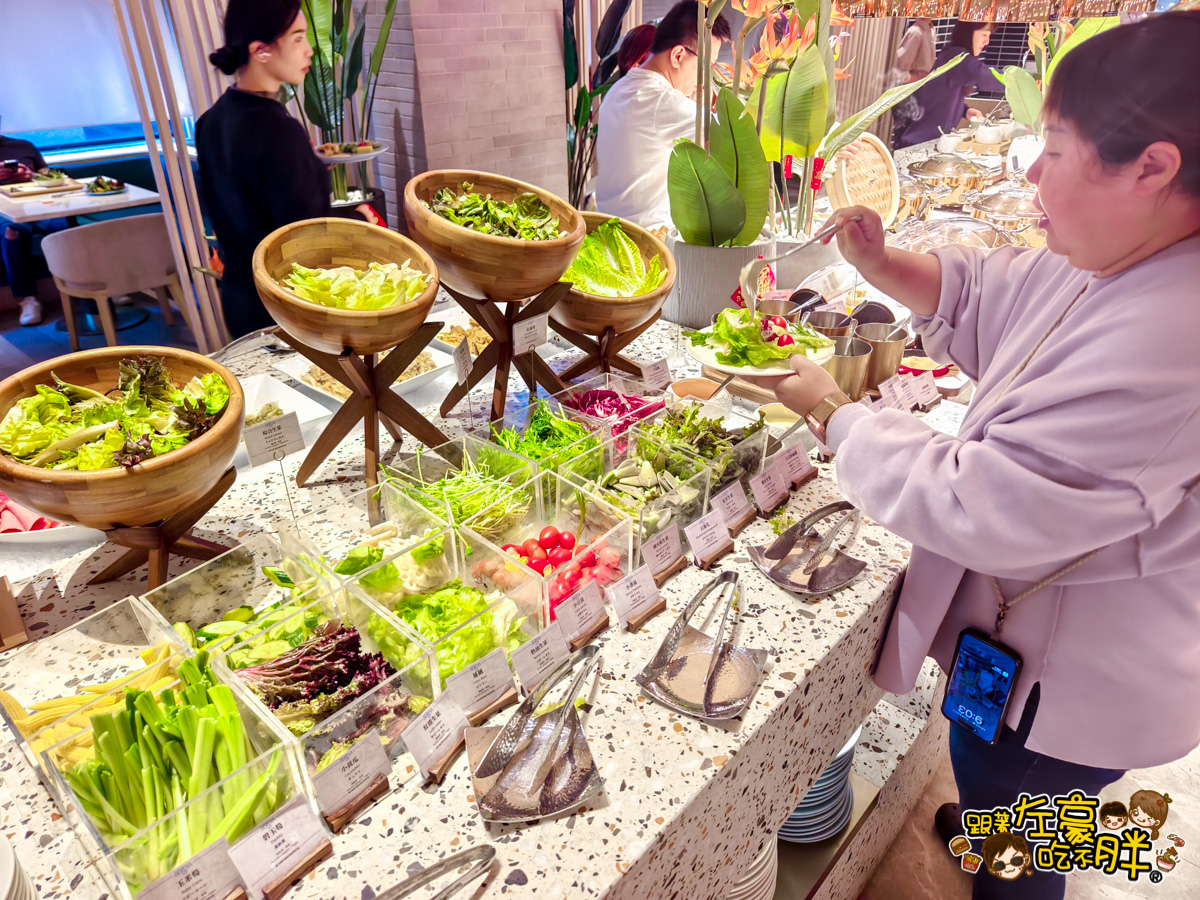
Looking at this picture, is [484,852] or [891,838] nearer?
[484,852]

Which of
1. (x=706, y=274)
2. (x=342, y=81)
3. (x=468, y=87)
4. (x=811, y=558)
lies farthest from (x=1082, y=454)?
(x=342, y=81)

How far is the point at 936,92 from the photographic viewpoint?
4555 millimetres

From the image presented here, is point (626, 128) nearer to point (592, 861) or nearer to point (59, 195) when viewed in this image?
point (592, 861)

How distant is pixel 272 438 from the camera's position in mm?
1185

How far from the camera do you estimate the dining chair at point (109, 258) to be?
162 inches

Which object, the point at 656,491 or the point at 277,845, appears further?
the point at 656,491

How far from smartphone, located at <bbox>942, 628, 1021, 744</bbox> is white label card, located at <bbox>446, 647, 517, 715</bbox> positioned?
0.66m

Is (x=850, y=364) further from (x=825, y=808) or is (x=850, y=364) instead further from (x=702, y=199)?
(x=825, y=808)

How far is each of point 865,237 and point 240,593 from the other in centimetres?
116

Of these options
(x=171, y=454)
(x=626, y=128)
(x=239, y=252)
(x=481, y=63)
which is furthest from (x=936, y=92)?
(x=171, y=454)

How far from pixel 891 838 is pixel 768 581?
3.58 ft

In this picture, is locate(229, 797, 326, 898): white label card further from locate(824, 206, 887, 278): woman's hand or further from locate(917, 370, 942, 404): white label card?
locate(917, 370, 942, 404): white label card

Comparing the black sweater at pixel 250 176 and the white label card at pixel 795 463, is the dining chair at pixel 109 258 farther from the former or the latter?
the white label card at pixel 795 463

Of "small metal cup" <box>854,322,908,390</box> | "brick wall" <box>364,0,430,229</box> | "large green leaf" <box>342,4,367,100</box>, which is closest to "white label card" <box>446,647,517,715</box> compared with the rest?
"small metal cup" <box>854,322,908,390</box>
